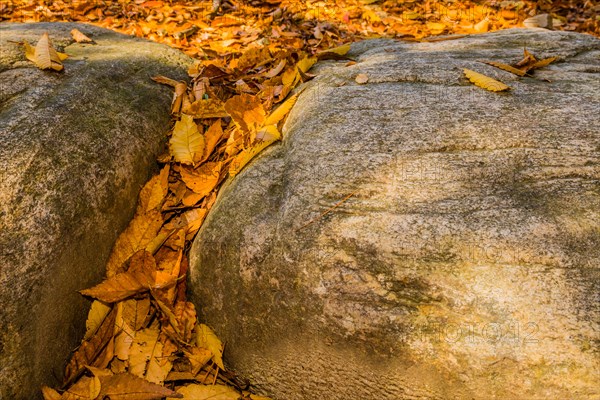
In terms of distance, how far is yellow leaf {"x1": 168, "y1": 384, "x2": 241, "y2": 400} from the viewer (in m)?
1.57

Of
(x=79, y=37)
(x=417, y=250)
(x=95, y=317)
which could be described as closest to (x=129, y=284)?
(x=95, y=317)

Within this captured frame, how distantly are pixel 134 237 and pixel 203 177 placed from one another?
0.38 metres

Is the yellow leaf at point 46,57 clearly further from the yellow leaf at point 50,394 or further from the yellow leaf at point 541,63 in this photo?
the yellow leaf at point 541,63

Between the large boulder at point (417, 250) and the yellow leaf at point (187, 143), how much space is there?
325mm

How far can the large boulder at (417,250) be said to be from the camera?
1.27m

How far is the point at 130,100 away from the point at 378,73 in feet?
3.68

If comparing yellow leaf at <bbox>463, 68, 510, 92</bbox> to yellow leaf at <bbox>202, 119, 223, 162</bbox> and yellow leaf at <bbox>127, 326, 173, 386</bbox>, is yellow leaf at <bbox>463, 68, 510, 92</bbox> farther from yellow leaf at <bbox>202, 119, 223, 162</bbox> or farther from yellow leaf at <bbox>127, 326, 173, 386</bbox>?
yellow leaf at <bbox>127, 326, 173, 386</bbox>

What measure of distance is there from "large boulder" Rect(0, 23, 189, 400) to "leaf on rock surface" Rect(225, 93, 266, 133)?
0.36m

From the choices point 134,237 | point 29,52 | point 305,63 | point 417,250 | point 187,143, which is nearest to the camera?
point 417,250

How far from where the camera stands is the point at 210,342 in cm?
165

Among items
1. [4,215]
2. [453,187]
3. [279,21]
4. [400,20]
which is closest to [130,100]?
[4,215]

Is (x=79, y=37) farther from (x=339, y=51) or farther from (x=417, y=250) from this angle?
(x=417, y=250)

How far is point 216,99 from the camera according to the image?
2.37 metres

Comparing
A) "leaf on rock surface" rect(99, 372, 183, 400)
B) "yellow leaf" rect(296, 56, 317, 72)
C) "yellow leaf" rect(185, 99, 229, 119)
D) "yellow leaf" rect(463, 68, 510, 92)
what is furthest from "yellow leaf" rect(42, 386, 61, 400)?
"yellow leaf" rect(463, 68, 510, 92)
